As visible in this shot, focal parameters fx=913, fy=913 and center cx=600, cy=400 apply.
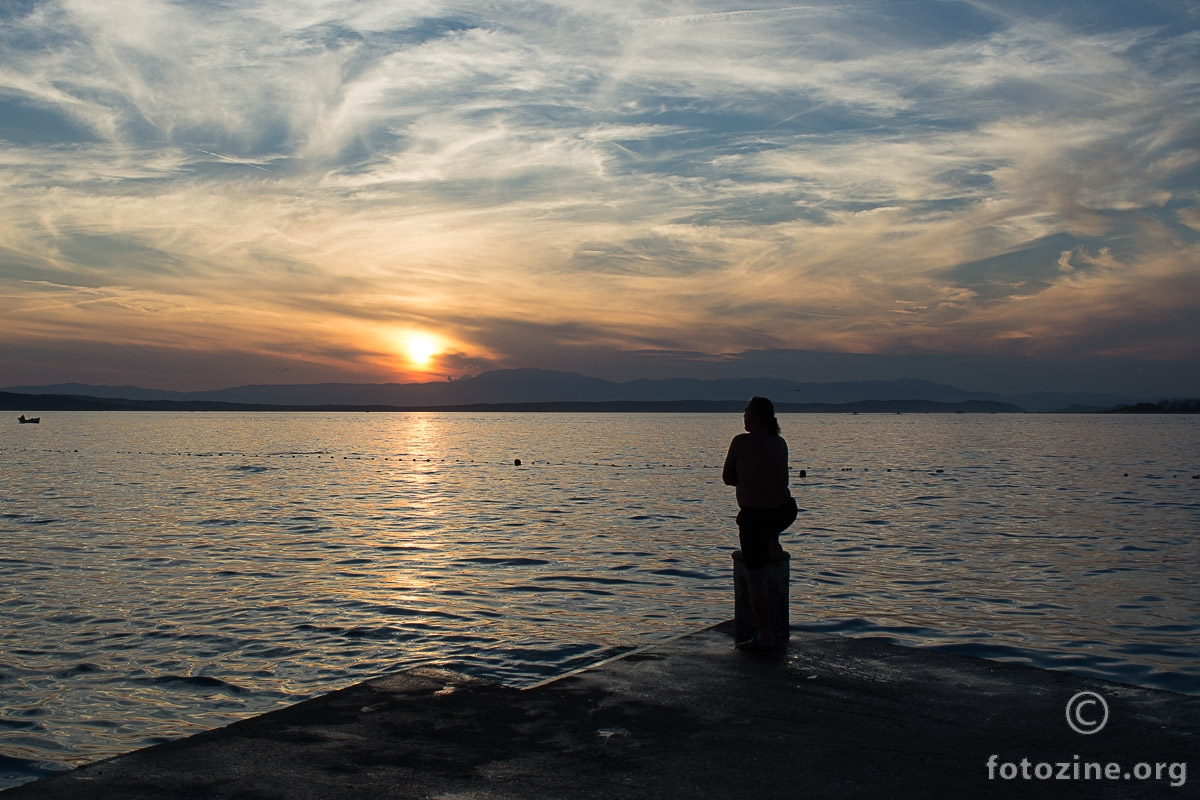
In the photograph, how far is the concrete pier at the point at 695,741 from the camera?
18.8 ft

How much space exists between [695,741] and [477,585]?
10.9m

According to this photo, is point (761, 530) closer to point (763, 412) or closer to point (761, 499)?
point (761, 499)

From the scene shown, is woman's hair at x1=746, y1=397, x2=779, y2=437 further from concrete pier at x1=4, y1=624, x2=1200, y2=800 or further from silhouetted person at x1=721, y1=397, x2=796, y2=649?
concrete pier at x1=4, y1=624, x2=1200, y2=800

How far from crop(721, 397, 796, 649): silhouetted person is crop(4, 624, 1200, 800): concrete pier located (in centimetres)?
79

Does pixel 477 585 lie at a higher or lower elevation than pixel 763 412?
lower

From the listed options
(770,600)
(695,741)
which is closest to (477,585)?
(770,600)

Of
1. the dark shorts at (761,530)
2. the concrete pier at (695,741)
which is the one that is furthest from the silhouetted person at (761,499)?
the concrete pier at (695,741)

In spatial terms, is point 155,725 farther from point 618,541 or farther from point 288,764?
point 618,541

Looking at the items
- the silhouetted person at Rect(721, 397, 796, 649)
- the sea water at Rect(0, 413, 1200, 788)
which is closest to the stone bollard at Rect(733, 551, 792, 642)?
the silhouetted person at Rect(721, 397, 796, 649)

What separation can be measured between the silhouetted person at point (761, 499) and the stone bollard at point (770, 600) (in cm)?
15

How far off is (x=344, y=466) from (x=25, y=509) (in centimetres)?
2818

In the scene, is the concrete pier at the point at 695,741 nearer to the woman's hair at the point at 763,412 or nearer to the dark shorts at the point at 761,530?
the dark shorts at the point at 761,530

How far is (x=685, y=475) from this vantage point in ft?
161

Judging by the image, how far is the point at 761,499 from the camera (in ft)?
29.5
